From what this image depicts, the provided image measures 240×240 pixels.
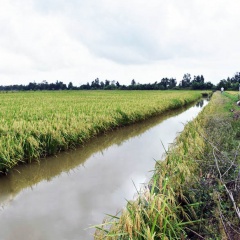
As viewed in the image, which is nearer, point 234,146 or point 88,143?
point 234,146

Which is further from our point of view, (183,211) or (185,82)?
(185,82)

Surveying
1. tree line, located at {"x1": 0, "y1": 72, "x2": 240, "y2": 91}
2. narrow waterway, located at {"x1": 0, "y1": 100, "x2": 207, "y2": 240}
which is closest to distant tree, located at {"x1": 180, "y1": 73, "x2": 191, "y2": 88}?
tree line, located at {"x1": 0, "y1": 72, "x2": 240, "y2": 91}

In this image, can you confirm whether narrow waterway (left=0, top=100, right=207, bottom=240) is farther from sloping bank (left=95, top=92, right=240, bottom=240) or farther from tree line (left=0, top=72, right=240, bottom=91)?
tree line (left=0, top=72, right=240, bottom=91)

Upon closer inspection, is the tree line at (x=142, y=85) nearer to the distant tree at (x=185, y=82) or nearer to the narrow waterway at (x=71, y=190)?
the distant tree at (x=185, y=82)

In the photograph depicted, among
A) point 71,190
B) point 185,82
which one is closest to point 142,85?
point 185,82

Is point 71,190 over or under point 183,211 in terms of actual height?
under

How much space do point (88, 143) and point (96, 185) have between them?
3274mm

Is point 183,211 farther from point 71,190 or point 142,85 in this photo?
point 142,85

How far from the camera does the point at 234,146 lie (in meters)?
5.05

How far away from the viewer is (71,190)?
15.2 ft

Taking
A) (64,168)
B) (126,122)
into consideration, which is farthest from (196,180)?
(126,122)

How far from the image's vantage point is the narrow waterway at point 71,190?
3.43 metres

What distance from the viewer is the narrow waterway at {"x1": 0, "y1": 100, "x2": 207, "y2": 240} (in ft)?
11.3

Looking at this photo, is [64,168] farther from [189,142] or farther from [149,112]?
[149,112]
